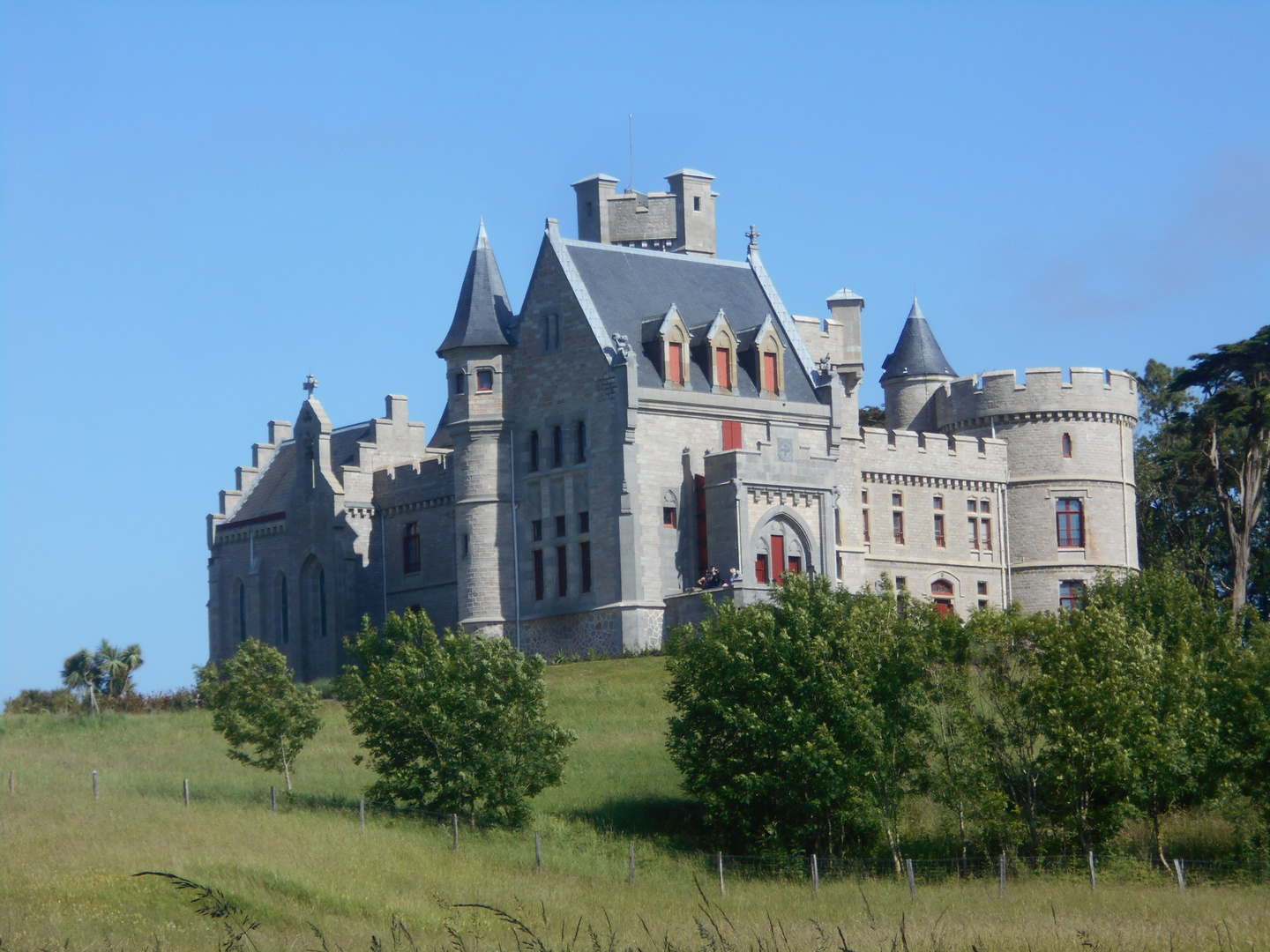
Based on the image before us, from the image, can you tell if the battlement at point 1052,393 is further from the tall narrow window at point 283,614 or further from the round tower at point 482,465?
the tall narrow window at point 283,614

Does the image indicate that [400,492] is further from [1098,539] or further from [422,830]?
[422,830]

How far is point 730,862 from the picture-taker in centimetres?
3741

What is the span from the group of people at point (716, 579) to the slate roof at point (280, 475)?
1816 cm

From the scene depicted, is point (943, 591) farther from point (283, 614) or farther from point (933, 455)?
point (283, 614)

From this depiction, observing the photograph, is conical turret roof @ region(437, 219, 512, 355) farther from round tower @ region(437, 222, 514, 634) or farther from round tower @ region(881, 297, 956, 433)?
round tower @ region(881, 297, 956, 433)

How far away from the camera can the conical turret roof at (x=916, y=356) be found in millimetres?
72375

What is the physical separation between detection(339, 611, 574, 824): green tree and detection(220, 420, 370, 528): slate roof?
1248 inches

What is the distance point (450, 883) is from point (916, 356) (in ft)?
145

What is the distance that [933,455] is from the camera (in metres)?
66.9

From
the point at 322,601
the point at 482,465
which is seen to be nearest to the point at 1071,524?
the point at 482,465

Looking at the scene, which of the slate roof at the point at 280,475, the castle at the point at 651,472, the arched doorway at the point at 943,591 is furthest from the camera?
the slate roof at the point at 280,475

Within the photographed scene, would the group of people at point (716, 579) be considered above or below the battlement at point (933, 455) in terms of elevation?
below

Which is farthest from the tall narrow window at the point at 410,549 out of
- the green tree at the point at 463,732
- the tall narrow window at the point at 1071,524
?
the green tree at the point at 463,732

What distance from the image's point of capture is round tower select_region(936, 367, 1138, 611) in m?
67.4
